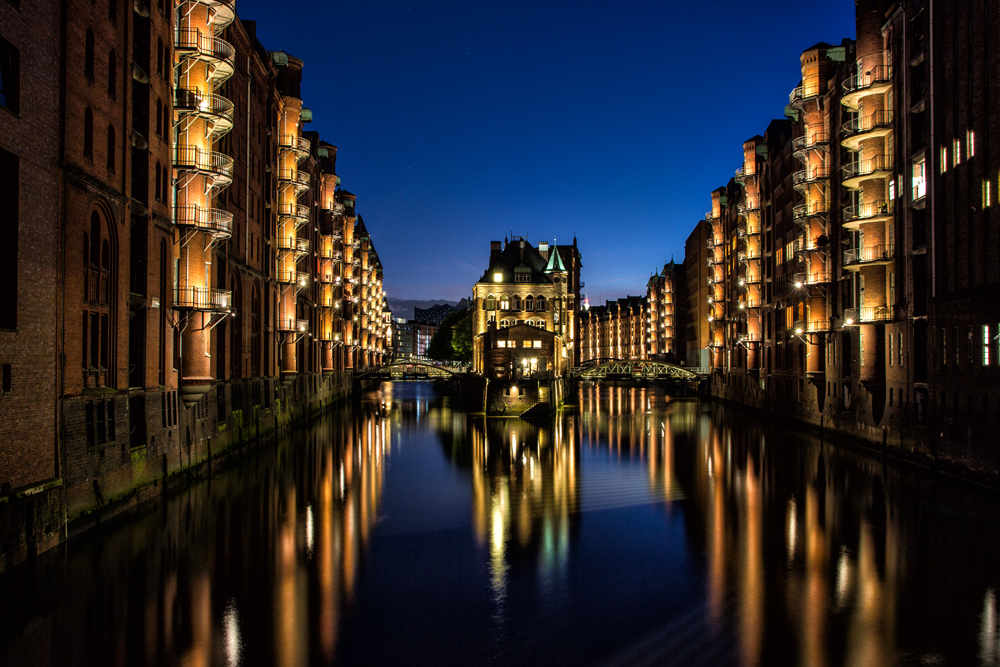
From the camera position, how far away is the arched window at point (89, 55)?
63.2 ft

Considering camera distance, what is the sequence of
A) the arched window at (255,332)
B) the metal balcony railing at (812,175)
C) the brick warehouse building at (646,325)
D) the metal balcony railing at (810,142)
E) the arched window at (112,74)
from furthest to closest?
the brick warehouse building at (646,325) → the metal balcony railing at (812,175) → the metal balcony railing at (810,142) → the arched window at (255,332) → the arched window at (112,74)

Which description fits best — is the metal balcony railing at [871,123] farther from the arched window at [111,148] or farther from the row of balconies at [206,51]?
the arched window at [111,148]

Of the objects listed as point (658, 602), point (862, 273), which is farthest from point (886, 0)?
point (658, 602)

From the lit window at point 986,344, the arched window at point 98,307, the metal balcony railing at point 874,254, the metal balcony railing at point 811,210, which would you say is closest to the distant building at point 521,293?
the metal balcony railing at point 811,210

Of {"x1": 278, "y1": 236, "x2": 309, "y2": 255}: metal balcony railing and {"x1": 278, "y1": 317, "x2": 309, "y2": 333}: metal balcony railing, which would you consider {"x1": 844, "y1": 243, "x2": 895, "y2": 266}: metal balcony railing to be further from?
{"x1": 278, "y1": 236, "x2": 309, "y2": 255}: metal balcony railing

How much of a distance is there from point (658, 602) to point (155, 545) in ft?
41.4

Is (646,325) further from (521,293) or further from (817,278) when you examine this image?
(817,278)

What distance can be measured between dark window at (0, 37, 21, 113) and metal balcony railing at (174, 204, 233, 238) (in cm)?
1065

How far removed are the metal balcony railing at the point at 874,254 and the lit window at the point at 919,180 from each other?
122 inches

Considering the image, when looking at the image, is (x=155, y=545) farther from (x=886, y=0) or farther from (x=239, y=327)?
(x=886, y=0)

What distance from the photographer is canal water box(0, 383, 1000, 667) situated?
13.0 meters

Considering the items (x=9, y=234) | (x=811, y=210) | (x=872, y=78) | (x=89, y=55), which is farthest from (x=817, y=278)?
(x=9, y=234)

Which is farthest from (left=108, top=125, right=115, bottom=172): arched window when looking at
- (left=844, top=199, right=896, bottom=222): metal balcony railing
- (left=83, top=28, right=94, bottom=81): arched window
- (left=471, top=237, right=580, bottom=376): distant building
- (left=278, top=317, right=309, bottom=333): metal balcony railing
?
(left=471, top=237, right=580, bottom=376): distant building

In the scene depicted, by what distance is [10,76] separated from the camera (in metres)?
15.9
